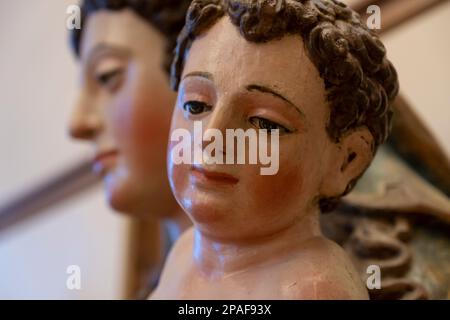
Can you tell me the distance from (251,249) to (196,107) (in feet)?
0.46

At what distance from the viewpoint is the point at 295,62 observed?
0.66 meters

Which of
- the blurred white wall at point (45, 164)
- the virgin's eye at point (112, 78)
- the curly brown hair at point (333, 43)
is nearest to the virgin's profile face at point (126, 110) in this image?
the virgin's eye at point (112, 78)

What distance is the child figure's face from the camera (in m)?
0.65

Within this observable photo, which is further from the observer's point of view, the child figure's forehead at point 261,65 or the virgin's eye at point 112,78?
the virgin's eye at point 112,78

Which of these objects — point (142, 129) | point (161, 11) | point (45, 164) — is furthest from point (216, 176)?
point (45, 164)

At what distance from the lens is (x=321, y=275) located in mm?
634

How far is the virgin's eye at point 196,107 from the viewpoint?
675 millimetres

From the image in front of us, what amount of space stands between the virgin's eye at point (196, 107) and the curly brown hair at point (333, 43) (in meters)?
0.07

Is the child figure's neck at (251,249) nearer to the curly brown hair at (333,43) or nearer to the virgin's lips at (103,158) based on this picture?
the curly brown hair at (333,43)

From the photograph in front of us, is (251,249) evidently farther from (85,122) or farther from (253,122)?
(85,122)
